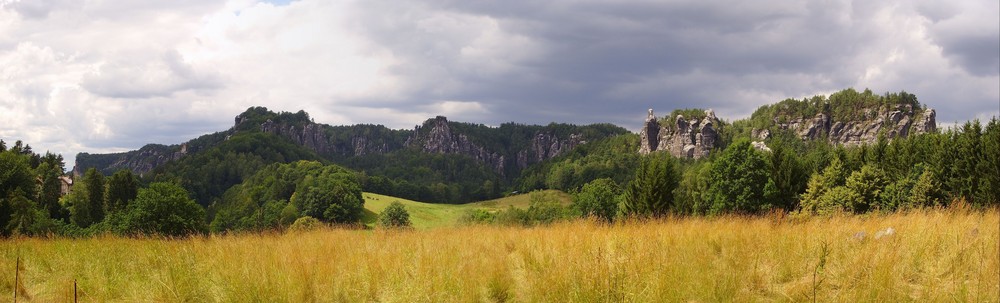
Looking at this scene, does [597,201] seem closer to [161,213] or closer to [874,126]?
[161,213]

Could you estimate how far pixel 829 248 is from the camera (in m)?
6.64

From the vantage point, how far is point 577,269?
18.9 ft

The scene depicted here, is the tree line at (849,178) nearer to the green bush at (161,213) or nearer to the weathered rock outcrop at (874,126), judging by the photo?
the green bush at (161,213)

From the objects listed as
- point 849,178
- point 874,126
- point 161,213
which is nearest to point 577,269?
point 849,178

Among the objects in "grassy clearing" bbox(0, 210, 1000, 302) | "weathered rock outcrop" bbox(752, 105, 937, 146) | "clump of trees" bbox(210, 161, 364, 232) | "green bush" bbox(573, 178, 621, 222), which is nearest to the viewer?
"grassy clearing" bbox(0, 210, 1000, 302)

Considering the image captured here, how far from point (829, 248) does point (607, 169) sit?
18092 cm

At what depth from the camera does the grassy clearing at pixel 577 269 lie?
5.28m

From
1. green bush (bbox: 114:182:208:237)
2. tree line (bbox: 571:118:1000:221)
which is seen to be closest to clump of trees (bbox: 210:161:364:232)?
green bush (bbox: 114:182:208:237)

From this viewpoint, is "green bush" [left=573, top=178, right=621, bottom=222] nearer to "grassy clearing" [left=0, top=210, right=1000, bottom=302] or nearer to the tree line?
the tree line

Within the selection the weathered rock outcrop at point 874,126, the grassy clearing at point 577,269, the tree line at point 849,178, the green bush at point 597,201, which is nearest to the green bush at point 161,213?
the tree line at point 849,178

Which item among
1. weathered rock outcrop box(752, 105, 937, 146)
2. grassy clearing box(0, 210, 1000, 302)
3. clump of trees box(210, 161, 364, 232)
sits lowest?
clump of trees box(210, 161, 364, 232)

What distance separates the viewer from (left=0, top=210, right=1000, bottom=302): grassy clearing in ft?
17.3

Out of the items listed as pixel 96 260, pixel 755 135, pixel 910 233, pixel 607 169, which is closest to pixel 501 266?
pixel 910 233

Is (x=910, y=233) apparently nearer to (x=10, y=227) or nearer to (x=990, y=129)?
(x=990, y=129)
